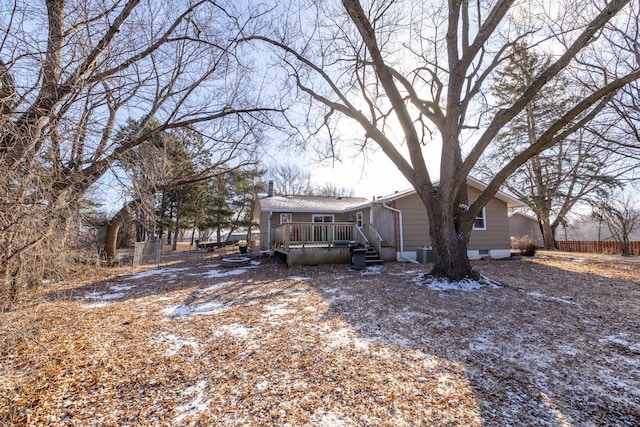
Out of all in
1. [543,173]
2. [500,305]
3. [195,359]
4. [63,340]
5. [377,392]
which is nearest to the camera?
[377,392]

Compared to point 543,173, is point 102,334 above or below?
below

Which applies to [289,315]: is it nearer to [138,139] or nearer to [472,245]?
[138,139]

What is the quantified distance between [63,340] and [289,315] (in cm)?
302

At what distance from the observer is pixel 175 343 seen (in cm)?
362

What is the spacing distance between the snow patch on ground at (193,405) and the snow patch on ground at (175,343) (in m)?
0.93

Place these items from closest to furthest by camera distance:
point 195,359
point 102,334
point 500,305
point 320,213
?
point 195,359
point 102,334
point 500,305
point 320,213

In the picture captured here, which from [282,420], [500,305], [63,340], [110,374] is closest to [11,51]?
[63,340]

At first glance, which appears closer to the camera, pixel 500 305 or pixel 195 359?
pixel 195 359

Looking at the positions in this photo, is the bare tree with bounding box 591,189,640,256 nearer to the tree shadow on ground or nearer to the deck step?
the tree shadow on ground

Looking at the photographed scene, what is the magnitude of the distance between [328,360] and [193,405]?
1.38m

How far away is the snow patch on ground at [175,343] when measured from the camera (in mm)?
3401

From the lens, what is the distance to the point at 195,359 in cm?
316

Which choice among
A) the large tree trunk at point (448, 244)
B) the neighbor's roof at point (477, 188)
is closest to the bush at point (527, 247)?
the neighbor's roof at point (477, 188)

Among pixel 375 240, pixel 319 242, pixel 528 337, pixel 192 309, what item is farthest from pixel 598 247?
pixel 192 309
